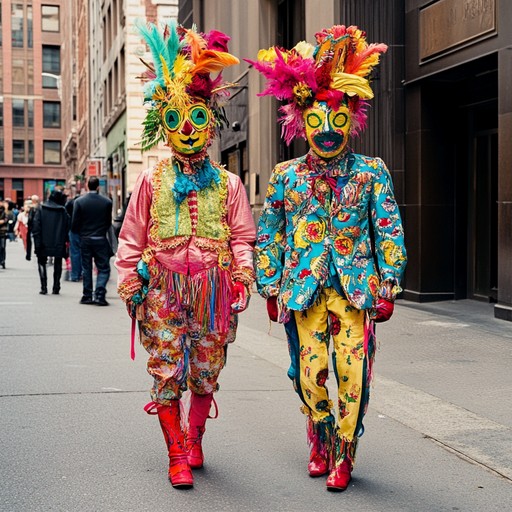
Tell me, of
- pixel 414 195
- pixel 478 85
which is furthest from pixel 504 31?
pixel 414 195

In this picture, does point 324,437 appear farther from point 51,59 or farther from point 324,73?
point 51,59

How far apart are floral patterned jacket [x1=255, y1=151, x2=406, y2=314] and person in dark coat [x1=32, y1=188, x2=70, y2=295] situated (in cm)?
1143

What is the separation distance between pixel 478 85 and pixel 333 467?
929 cm

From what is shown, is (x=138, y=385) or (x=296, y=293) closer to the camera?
(x=296, y=293)

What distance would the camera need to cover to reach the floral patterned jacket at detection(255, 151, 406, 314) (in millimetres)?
4617

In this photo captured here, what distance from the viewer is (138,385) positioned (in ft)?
23.9

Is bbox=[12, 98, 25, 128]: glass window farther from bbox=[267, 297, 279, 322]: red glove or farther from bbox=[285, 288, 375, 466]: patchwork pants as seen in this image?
bbox=[285, 288, 375, 466]: patchwork pants

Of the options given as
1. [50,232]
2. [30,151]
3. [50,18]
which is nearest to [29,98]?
[30,151]

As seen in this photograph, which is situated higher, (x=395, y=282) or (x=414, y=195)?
(x=414, y=195)

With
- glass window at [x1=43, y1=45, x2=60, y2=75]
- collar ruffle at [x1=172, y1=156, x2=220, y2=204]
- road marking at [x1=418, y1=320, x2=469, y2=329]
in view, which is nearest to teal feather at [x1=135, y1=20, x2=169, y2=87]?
collar ruffle at [x1=172, y1=156, x2=220, y2=204]

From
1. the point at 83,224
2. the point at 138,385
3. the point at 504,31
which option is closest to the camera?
the point at 138,385

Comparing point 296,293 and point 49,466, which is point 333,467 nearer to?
point 296,293

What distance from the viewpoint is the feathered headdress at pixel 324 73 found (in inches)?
187

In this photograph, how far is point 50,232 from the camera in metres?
16.0
